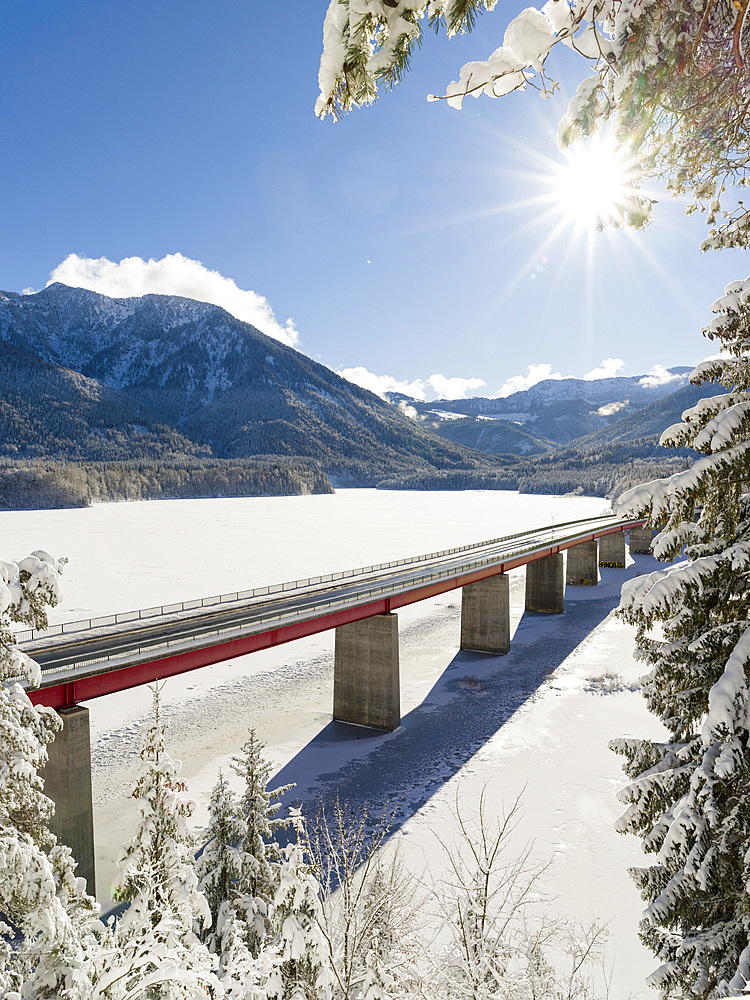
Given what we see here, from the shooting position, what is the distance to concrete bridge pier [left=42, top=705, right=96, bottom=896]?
18078 millimetres

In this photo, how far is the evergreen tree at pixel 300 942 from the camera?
808cm

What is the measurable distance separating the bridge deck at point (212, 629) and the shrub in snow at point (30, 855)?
10.7 meters

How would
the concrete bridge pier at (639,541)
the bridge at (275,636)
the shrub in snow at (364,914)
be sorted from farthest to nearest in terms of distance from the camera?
the concrete bridge pier at (639,541) → the bridge at (275,636) → the shrub in snow at (364,914)

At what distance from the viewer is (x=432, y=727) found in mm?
32156

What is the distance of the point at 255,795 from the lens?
11789 millimetres

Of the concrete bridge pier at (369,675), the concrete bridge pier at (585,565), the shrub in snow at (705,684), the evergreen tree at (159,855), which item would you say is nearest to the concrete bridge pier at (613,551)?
the concrete bridge pier at (585,565)

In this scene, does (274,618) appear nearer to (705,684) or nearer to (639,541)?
(705,684)

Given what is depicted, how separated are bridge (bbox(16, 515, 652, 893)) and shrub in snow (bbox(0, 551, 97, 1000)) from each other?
32.9ft

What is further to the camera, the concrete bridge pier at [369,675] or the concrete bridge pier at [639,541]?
the concrete bridge pier at [639,541]

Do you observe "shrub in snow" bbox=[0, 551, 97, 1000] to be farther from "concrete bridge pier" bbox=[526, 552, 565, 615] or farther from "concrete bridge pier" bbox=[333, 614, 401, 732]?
"concrete bridge pier" bbox=[526, 552, 565, 615]

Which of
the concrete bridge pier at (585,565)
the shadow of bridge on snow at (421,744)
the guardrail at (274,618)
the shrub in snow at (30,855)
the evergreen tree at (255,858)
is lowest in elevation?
the shadow of bridge on snow at (421,744)

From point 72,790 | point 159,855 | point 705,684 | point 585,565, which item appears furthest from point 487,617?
point 705,684

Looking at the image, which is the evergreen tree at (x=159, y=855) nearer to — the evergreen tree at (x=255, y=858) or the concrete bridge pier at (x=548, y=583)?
the evergreen tree at (x=255, y=858)

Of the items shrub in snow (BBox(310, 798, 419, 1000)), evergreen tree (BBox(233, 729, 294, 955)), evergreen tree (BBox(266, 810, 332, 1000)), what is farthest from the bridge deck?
evergreen tree (BBox(266, 810, 332, 1000))
